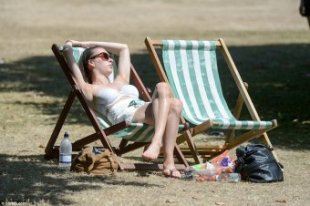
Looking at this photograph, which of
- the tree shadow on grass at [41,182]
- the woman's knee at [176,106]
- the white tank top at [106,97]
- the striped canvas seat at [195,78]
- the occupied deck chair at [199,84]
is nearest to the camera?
the tree shadow on grass at [41,182]

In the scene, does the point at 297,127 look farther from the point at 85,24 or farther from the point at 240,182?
the point at 85,24

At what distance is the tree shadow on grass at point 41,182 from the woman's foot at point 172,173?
1.14 ft

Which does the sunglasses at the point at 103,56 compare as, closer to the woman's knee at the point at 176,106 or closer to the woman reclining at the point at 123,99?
the woman reclining at the point at 123,99

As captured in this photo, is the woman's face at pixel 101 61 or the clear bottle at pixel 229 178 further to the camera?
the woman's face at pixel 101 61

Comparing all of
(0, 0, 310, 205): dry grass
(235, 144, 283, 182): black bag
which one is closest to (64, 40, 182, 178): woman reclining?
(0, 0, 310, 205): dry grass

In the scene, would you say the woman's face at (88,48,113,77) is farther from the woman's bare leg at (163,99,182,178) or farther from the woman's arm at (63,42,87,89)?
the woman's bare leg at (163,99,182,178)

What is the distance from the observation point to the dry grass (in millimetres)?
6964

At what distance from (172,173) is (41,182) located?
3.59ft

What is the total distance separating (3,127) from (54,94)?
13.2ft

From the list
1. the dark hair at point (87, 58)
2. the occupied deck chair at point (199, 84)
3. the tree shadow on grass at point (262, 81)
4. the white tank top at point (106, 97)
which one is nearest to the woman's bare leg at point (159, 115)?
the white tank top at point (106, 97)

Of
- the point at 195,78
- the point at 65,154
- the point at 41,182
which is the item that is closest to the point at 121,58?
the point at 195,78

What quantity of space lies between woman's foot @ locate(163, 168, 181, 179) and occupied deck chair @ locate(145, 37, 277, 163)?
697mm

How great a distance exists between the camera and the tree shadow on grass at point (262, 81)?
12.2 meters

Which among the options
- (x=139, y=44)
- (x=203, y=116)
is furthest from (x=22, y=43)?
(x=203, y=116)
